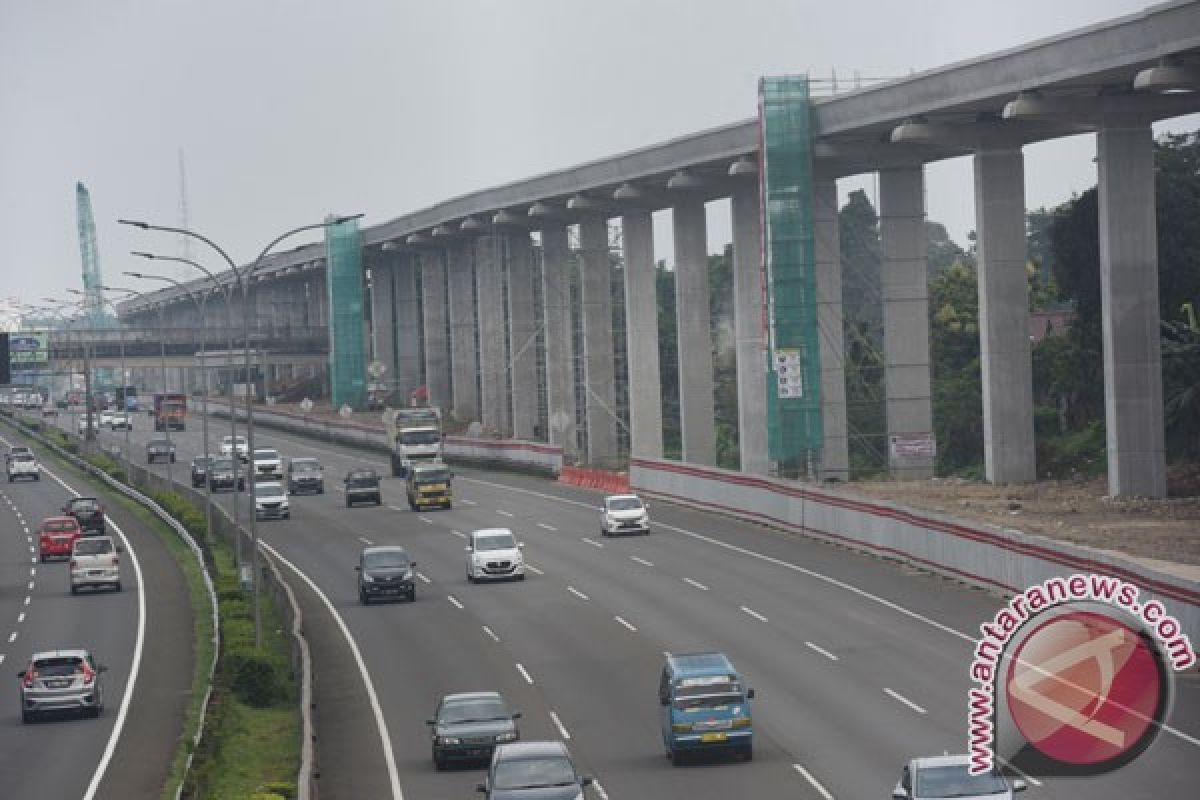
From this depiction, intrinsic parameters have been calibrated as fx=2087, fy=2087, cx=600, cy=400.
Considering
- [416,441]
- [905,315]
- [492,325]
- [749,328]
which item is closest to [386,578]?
[905,315]

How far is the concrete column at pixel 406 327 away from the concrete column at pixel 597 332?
163 ft

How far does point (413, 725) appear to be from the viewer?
4250 cm

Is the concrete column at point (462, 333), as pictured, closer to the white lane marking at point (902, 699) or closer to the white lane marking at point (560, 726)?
the white lane marking at point (902, 699)

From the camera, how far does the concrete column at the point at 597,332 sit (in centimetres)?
11662

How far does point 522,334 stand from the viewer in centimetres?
13075

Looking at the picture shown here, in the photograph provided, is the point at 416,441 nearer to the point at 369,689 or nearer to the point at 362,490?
A: the point at 362,490

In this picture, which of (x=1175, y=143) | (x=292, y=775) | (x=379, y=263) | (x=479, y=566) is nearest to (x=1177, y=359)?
(x=1175, y=143)

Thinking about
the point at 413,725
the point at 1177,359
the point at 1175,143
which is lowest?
the point at 413,725

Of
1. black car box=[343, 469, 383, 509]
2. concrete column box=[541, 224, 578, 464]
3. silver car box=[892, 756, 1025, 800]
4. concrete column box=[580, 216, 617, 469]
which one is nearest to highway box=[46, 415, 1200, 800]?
silver car box=[892, 756, 1025, 800]

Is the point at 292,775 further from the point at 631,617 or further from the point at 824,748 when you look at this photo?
the point at 631,617

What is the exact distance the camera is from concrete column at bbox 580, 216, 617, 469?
11662 centimetres

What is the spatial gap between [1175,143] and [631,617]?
189ft

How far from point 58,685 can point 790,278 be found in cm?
4897

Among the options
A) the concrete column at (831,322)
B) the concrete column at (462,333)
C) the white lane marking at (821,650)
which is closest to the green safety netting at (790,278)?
the concrete column at (831,322)
